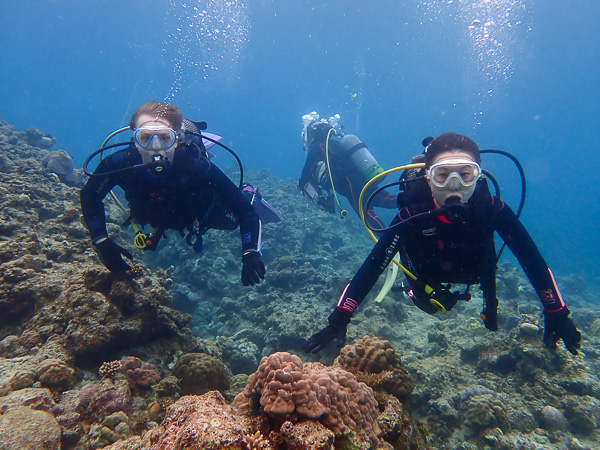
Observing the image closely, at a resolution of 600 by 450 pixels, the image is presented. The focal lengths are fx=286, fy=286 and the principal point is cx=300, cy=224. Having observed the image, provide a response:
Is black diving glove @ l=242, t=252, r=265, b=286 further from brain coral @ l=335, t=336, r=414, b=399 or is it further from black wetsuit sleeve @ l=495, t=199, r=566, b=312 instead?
black wetsuit sleeve @ l=495, t=199, r=566, b=312

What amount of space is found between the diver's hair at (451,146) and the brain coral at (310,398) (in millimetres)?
2570

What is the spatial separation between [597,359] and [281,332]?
313 inches

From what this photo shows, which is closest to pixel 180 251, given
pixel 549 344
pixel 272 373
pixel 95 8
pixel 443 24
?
pixel 272 373

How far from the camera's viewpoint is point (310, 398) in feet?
6.29

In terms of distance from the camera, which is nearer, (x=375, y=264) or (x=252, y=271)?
(x=375, y=264)

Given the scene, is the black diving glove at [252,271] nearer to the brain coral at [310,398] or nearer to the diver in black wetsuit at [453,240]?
the diver in black wetsuit at [453,240]

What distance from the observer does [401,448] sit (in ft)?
8.10

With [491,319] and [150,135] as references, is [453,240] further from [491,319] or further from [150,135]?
[150,135]

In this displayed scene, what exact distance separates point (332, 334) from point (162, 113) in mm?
3928

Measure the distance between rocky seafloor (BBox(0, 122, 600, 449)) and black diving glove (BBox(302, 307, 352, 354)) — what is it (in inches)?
8.8

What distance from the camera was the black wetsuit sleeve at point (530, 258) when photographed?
11.0 feet


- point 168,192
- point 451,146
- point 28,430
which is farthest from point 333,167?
point 28,430

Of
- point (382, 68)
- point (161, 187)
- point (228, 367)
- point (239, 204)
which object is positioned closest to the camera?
point (161, 187)

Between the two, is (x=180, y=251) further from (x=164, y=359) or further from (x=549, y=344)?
(x=549, y=344)
